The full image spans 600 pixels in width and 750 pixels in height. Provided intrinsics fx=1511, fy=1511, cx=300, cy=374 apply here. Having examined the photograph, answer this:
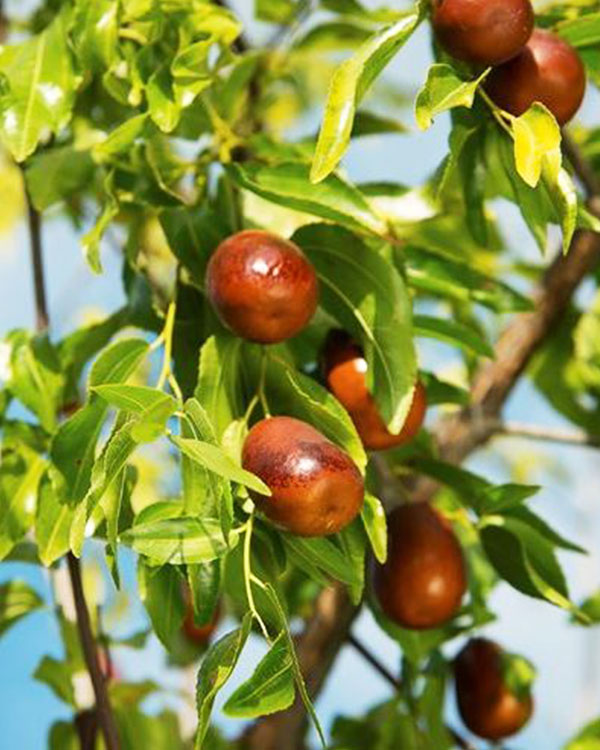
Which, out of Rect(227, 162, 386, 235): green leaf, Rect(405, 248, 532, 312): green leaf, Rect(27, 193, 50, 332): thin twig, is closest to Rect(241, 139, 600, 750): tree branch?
Rect(405, 248, 532, 312): green leaf

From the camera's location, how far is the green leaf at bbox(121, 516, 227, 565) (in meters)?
0.97

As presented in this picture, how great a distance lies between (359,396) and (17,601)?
63cm

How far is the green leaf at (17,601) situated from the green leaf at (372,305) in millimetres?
584

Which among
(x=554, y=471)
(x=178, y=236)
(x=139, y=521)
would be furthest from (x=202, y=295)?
(x=554, y=471)

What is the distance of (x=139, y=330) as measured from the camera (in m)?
1.33

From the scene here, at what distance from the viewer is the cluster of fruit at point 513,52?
104cm

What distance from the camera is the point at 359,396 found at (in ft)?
3.74

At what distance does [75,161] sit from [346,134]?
465mm

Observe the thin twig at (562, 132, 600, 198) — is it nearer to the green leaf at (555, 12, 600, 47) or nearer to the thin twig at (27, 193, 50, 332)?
the green leaf at (555, 12, 600, 47)

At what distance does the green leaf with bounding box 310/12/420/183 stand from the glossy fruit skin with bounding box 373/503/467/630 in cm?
40

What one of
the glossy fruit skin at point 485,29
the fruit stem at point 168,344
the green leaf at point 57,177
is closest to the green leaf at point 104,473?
the fruit stem at point 168,344

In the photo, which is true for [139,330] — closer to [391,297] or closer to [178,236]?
[178,236]

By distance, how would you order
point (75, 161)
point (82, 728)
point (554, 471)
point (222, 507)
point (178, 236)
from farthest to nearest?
point (554, 471)
point (82, 728)
point (75, 161)
point (178, 236)
point (222, 507)

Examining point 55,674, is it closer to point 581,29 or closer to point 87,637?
point 87,637
